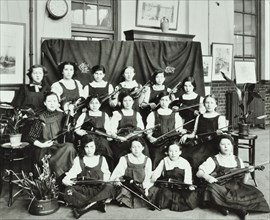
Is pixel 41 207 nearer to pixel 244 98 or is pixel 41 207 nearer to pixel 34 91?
pixel 34 91

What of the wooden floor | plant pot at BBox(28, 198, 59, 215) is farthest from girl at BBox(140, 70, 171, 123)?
plant pot at BBox(28, 198, 59, 215)

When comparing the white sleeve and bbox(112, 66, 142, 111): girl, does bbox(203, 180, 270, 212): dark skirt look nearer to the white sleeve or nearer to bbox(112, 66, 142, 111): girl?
the white sleeve

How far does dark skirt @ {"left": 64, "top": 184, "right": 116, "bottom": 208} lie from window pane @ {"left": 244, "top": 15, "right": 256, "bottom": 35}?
18.8 ft

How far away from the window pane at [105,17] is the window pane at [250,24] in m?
3.56

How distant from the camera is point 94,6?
5.55 meters

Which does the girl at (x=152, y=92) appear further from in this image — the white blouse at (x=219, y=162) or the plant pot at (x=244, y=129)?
the white blouse at (x=219, y=162)

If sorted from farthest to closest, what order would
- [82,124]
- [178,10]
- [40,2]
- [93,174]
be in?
[178,10], [40,2], [82,124], [93,174]

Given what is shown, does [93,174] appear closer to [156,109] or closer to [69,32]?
[156,109]

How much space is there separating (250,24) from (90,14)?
4.14m

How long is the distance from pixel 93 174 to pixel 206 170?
1.17 metres

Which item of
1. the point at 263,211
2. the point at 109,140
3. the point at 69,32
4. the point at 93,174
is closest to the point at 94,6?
the point at 69,32

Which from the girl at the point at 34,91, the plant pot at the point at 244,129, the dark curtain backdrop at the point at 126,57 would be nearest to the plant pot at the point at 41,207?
the girl at the point at 34,91

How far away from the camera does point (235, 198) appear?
3.38 metres

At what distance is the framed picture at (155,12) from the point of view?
5.96 m
